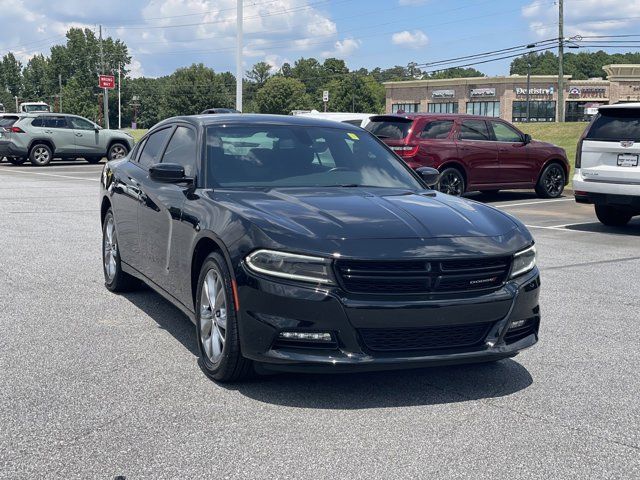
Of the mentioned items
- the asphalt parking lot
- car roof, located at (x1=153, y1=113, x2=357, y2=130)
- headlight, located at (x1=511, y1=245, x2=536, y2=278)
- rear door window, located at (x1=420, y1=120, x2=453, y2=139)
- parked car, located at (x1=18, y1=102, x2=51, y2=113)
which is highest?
parked car, located at (x1=18, y1=102, x2=51, y2=113)

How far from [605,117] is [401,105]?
324ft

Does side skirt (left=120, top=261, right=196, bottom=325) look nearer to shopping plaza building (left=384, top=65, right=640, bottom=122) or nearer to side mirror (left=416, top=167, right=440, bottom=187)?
side mirror (left=416, top=167, right=440, bottom=187)

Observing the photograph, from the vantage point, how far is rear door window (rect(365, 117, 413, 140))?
642 inches

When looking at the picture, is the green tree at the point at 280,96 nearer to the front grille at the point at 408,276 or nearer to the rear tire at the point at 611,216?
the rear tire at the point at 611,216

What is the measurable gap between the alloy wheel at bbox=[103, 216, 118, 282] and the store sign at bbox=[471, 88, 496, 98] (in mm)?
99933

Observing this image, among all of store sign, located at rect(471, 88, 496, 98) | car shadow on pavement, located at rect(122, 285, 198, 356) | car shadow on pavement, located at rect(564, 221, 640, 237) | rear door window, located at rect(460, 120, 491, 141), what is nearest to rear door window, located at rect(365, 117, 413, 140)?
rear door window, located at rect(460, 120, 491, 141)

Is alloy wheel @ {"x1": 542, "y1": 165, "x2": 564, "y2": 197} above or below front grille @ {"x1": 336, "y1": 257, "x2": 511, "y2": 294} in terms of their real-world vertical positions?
above

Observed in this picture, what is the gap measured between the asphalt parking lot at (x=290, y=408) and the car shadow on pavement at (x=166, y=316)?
0.05ft

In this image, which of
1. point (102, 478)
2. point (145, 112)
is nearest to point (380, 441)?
point (102, 478)

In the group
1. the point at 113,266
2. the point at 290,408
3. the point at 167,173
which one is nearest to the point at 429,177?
the point at 167,173

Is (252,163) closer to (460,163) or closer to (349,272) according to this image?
(349,272)

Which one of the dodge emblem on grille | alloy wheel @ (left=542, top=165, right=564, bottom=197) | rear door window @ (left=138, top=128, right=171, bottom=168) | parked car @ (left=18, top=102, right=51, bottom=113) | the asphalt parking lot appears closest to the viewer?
the asphalt parking lot

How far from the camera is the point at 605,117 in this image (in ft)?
40.9

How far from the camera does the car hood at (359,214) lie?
180 inches
